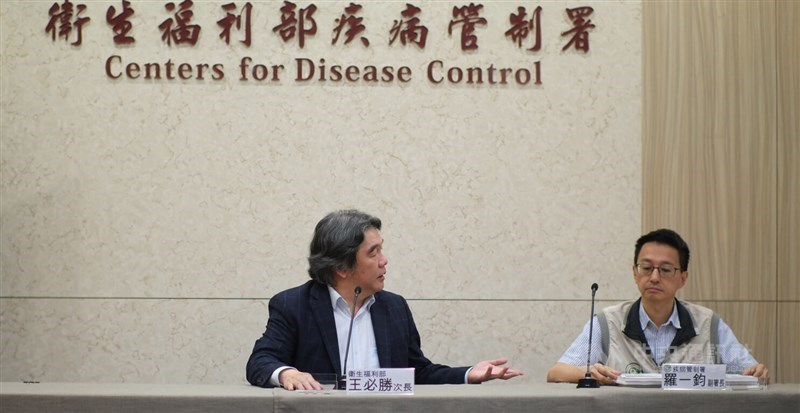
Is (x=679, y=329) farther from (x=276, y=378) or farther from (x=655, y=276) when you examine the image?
(x=276, y=378)

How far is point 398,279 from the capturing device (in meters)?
5.30

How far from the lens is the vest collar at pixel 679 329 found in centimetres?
460

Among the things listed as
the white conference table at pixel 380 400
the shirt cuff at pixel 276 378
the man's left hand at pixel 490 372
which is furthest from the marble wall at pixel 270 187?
the white conference table at pixel 380 400

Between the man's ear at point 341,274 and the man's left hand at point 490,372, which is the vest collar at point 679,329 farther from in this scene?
the man's ear at point 341,274

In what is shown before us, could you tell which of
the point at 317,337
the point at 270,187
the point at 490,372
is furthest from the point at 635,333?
the point at 270,187

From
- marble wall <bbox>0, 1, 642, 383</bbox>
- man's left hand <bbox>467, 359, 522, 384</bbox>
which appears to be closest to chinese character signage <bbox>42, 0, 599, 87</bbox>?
marble wall <bbox>0, 1, 642, 383</bbox>

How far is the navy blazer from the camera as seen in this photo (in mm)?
4102

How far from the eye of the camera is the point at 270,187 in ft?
17.3

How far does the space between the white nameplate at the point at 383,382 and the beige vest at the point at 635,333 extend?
1.38 metres

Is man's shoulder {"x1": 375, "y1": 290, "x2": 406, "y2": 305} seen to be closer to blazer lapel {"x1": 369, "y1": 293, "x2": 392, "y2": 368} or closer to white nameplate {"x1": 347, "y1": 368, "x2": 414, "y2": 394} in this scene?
blazer lapel {"x1": 369, "y1": 293, "x2": 392, "y2": 368}

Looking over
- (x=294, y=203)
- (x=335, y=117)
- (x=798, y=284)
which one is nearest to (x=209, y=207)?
(x=294, y=203)

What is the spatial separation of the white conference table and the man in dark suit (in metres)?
0.67

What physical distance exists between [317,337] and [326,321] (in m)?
0.07

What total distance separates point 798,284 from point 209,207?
2998 millimetres
